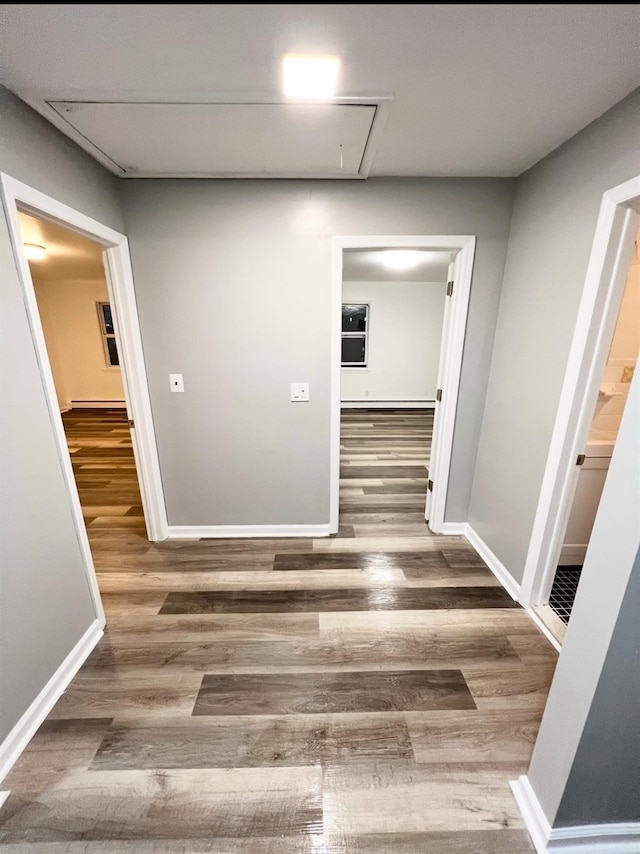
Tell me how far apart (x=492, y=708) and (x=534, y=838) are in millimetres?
372

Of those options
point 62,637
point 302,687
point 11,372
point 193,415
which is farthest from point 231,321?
point 302,687

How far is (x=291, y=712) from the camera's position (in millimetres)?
1337

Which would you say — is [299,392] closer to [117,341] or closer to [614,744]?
[117,341]

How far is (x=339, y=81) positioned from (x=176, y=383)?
5.81 feet

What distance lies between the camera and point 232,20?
0.92 metres

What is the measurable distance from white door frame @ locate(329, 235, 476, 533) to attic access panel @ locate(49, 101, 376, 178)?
0.45 metres

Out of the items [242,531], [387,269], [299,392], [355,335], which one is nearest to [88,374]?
[355,335]

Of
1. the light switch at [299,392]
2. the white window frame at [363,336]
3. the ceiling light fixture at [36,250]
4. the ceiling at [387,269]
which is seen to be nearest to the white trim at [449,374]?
the light switch at [299,392]

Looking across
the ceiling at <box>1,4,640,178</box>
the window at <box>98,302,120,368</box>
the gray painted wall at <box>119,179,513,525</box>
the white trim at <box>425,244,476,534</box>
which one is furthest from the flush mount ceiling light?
the window at <box>98,302,120,368</box>

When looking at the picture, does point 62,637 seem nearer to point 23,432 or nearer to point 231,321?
point 23,432

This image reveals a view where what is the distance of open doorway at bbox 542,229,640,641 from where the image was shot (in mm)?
1921

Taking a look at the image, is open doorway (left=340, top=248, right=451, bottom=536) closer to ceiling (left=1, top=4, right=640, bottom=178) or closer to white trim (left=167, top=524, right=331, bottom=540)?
white trim (left=167, top=524, right=331, bottom=540)

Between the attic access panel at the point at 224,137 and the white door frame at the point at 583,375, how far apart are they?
1.11 m

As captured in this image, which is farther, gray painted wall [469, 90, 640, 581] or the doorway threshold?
the doorway threshold
